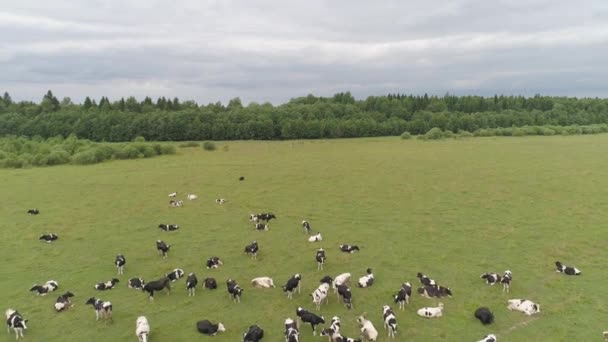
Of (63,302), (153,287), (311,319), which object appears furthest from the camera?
(153,287)

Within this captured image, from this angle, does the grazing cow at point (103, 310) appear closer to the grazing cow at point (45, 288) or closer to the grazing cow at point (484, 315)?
the grazing cow at point (45, 288)

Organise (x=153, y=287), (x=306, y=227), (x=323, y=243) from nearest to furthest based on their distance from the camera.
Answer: (x=153, y=287)
(x=323, y=243)
(x=306, y=227)

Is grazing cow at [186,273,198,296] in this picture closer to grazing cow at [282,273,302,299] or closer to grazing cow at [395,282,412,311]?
grazing cow at [282,273,302,299]

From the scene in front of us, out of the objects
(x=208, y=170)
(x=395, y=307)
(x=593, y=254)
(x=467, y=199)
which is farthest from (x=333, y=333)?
(x=208, y=170)

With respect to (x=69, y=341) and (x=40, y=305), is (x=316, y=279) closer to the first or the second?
(x=69, y=341)

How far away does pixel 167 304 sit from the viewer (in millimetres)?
16562

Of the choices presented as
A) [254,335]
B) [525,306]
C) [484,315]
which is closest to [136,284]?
[254,335]

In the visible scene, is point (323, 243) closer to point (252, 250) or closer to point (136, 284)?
point (252, 250)

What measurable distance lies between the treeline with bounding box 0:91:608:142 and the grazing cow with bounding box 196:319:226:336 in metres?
103

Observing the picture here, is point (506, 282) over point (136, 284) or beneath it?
over

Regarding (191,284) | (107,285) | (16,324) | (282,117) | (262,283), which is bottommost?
(107,285)

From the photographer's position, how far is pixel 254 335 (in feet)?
44.0

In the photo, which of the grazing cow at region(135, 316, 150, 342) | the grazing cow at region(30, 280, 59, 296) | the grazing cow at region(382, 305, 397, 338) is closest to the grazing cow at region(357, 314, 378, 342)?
the grazing cow at region(382, 305, 397, 338)

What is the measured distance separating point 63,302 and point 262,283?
767 centimetres
